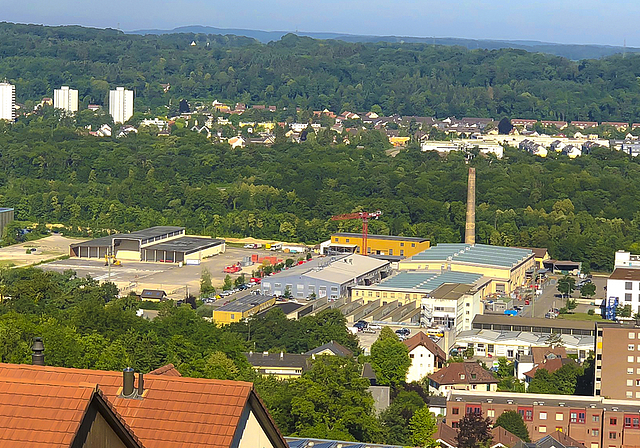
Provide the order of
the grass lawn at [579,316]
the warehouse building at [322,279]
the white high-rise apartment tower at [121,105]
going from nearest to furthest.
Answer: the grass lawn at [579,316], the warehouse building at [322,279], the white high-rise apartment tower at [121,105]

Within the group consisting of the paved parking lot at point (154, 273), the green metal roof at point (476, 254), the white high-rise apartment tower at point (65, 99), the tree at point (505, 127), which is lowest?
the paved parking lot at point (154, 273)

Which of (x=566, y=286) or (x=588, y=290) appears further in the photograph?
(x=566, y=286)

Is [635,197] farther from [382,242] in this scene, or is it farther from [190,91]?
[190,91]

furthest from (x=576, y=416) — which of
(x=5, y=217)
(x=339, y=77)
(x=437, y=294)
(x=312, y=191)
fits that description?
(x=339, y=77)

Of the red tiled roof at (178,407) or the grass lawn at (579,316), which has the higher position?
the red tiled roof at (178,407)

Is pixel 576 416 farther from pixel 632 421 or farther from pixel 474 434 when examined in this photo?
Result: pixel 474 434

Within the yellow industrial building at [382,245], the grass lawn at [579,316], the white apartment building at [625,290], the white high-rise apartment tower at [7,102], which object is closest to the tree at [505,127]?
the white high-rise apartment tower at [7,102]

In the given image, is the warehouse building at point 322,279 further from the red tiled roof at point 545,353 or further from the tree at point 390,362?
the tree at point 390,362

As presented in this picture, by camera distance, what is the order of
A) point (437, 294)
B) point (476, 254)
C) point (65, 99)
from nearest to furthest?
point (437, 294) → point (476, 254) → point (65, 99)
